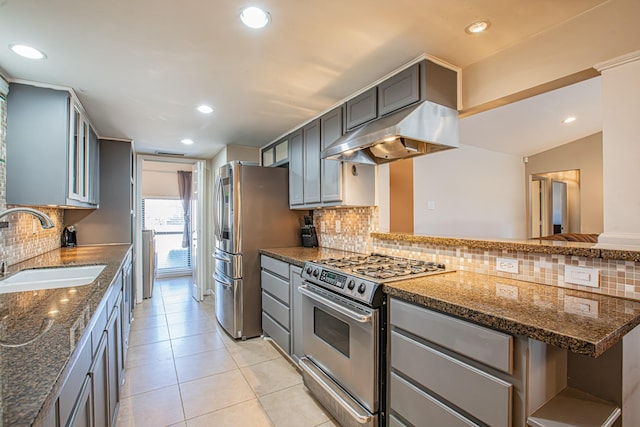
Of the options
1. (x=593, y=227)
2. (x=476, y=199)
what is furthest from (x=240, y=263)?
(x=593, y=227)

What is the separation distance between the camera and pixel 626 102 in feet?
4.62

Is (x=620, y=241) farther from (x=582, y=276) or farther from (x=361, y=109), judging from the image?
(x=361, y=109)

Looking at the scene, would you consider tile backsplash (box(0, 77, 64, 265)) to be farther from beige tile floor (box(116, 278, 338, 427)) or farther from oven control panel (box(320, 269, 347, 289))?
oven control panel (box(320, 269, 347, 289))

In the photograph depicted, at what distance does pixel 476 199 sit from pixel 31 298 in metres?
5.81

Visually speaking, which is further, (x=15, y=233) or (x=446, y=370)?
(x=15, y=233)

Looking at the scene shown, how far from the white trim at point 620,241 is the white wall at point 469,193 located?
301cm

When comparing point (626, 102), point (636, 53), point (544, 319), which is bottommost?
point (544, 319)

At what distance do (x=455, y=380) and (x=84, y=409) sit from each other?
1.43 m

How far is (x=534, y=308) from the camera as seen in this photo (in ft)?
4.00

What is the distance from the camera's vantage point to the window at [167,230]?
6.18m

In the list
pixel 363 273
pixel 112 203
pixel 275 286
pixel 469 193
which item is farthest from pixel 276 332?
pixel 469 193

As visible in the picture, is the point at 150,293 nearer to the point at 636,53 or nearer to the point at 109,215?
the point at 109,215

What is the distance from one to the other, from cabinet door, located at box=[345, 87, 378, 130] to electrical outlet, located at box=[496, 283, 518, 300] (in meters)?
1.38

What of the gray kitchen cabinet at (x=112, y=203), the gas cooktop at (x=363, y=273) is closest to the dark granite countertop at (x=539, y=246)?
the gas cooktop at (x=363, y=273)
